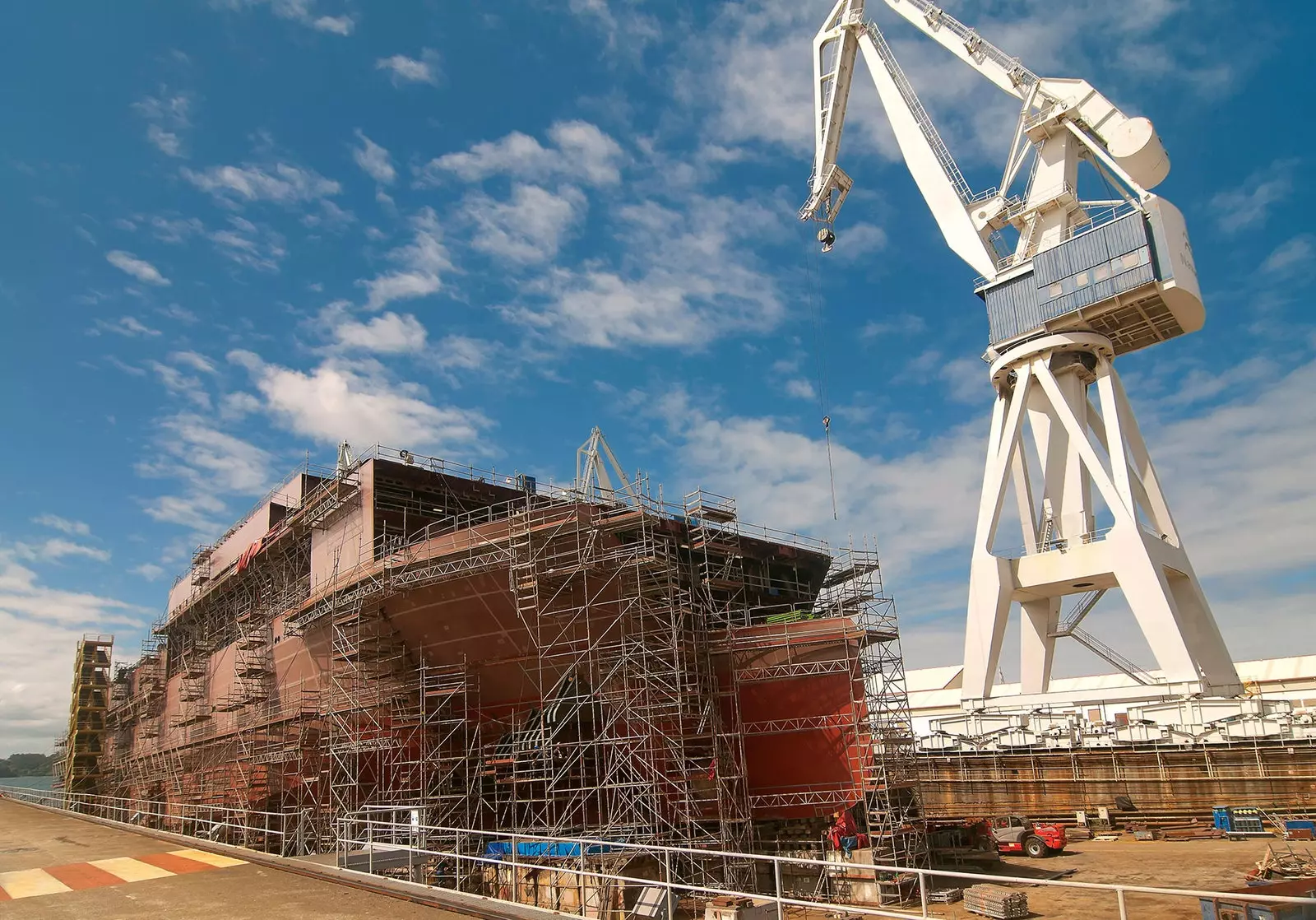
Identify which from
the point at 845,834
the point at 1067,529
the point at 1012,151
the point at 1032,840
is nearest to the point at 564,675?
the point at 845,834

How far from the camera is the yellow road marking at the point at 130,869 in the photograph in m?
14.5

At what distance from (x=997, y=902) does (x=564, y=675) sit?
35.9 ft

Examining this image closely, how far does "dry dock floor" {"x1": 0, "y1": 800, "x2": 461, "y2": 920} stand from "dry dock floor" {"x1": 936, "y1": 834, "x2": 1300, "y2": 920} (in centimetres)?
1118

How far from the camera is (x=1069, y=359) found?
111 ft

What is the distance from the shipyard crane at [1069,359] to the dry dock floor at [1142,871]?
5.87m

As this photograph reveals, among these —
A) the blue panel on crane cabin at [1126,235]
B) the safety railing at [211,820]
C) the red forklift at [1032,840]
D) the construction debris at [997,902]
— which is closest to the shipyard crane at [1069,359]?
the blue panel on crane cabin at [1126,235]

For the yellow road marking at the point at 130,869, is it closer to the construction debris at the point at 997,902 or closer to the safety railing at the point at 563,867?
the safety railing at the point at 563,867

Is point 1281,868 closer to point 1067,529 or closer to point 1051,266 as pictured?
point 1067,529

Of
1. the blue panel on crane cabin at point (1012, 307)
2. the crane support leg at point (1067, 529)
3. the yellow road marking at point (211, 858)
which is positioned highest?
the blue panel on crane cabin at point (1012, 307)

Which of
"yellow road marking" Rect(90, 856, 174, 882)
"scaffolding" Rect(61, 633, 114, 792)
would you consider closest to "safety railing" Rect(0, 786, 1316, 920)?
"yellow road marking" Rect(90, 856, 174, 882)

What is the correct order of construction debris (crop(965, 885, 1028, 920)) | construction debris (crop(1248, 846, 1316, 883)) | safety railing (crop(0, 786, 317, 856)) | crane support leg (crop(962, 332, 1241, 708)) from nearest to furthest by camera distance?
construction debris (crop(965, 885, 1028, 920))
construction debris (crop(1248, 846, 1316, 883))
safety railing (crop(0, 786, 317, 856))
crane support leg (crop(962, 332, 1241, 708))

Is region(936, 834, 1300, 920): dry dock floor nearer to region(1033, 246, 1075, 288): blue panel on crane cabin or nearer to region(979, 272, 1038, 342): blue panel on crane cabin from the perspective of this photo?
region(979, 272, 1038, 342): blue panel on crane cabin

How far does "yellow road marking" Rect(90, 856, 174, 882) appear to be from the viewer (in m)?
14.5

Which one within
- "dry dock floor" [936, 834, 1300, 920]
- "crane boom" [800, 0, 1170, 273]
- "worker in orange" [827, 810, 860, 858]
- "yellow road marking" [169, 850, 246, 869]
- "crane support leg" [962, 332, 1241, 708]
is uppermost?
"crane boom" [800, 0, 1170, 273]
